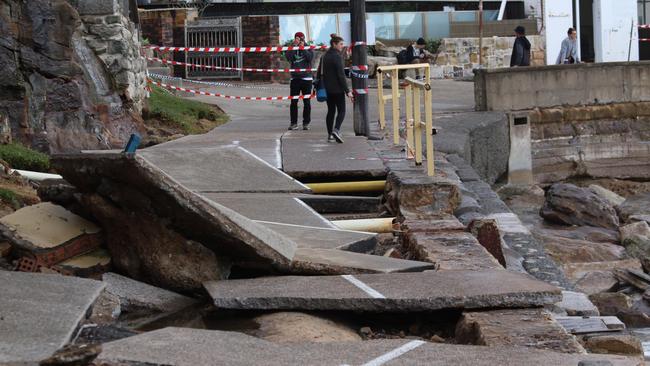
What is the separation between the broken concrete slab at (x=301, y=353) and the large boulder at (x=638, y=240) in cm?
927

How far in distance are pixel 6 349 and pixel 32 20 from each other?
8282 mm

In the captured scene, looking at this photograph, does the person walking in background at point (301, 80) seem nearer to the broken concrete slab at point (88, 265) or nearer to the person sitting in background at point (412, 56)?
the person sitting in background at point (412, 56)

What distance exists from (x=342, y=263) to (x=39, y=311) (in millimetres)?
2296

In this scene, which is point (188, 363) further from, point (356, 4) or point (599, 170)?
point (599, 170)

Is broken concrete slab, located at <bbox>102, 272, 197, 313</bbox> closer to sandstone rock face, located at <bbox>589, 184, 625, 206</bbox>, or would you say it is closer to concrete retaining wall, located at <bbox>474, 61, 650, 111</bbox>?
sandstone rock face, located at <bbox>589, 184, 625, 206</bbox>

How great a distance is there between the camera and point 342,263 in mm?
7695

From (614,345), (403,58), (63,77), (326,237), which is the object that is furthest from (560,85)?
(614,345)

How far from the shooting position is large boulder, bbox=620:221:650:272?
1541cm

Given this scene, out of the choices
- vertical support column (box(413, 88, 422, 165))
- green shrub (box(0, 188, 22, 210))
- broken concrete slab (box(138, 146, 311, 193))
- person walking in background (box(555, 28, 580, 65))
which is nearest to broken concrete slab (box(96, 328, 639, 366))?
green shrub (box(0, 188, 22, 210))

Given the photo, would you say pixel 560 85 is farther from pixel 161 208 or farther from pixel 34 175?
pixel 161 208

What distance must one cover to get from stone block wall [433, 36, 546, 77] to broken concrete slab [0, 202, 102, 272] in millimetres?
27705

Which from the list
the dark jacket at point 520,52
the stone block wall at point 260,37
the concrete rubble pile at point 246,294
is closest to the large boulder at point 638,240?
the concrete rubble pile at point 246,294

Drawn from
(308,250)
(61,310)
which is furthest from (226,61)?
(61,310)

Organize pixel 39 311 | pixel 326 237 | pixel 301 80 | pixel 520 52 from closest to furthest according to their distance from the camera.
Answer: pixel 39 311, pixel 326 237, pixel 301 80, pixel 520 52
